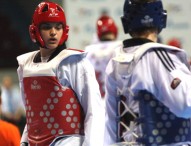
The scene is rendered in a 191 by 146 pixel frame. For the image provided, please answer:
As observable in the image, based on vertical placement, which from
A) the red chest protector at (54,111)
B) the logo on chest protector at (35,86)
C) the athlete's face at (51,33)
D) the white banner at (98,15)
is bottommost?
the white banner at (98,15)

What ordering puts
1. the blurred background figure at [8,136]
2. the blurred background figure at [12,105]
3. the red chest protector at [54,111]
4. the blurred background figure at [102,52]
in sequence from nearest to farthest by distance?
the red chest protector at [54,111]
the blurred background figure at [8,136]
the blurred background figure at [102,52]
the blurred background figure at [12,105]

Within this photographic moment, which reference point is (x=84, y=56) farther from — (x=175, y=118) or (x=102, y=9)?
(x=102, y=9)

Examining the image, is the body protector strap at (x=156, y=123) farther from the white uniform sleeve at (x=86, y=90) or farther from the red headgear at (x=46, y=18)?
the red headgear at (x=46, y=18)

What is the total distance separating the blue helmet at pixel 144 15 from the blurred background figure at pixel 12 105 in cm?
801

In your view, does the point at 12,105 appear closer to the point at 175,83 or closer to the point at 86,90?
the point at 86,90

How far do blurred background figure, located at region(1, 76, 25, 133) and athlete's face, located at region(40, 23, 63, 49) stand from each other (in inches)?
297

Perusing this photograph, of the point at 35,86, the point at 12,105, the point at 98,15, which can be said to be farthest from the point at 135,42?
the point at 98,15

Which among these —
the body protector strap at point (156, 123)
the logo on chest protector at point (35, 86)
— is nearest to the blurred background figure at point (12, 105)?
the logo on chest protector at point (35, 86)

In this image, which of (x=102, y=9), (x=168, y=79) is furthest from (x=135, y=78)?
(x=102, y=9)

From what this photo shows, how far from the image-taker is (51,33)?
6.25 m

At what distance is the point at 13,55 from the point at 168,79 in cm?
1294

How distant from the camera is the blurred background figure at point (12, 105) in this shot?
14156 millimetres

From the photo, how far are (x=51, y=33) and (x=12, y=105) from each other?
29.6 feet

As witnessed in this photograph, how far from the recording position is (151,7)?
19.4 feet
